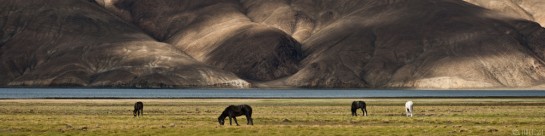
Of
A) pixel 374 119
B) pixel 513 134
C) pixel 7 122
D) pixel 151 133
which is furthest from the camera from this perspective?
pixel 374 119

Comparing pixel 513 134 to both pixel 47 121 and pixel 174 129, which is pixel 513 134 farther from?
pixel 47 121

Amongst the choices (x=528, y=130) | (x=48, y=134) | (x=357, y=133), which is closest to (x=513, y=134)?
(x=528, y=130)

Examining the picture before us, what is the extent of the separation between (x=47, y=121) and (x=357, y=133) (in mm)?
18876

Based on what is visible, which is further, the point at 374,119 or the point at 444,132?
the point at 374,119

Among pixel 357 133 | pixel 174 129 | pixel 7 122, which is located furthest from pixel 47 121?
pixel 357 133

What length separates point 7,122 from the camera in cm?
5166

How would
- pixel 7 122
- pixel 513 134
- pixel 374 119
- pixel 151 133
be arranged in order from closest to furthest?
pixel 513 134 → pixel 151 133 → pixel 7 122 → pixel 374 119

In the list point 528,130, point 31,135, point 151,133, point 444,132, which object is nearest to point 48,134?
point 31,135

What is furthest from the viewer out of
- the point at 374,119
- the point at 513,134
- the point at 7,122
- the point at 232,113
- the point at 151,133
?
the point at 374,119

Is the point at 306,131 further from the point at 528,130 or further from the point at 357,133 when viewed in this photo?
the point at 528,130

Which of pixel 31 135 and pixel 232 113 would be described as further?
pixel 232 113

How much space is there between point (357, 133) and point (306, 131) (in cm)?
244

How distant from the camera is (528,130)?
41.9 meters

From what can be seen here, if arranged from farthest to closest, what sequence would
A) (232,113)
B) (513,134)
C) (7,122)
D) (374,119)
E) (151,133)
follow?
(374,119), (7,122), (232,113), (151,133), (513,134)
